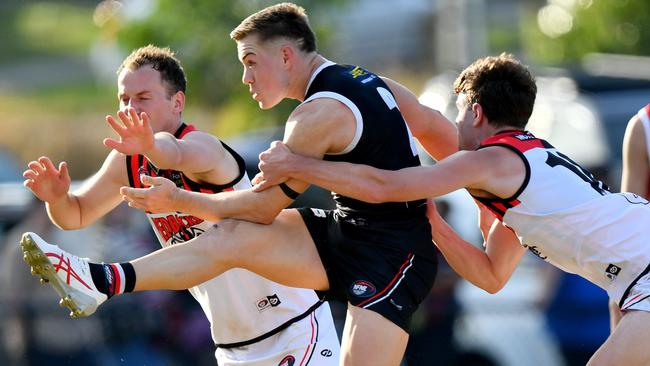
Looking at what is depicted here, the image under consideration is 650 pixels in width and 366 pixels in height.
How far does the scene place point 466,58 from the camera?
811 inches

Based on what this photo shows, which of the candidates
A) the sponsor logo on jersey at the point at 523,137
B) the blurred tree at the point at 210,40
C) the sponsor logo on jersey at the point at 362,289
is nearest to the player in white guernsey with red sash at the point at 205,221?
the sponsor logo on jersey at the point at 362,289

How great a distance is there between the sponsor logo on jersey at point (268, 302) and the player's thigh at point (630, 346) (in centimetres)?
160

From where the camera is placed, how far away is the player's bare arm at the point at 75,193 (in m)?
5.80

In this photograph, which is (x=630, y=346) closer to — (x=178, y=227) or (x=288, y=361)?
(x=288, y=361)

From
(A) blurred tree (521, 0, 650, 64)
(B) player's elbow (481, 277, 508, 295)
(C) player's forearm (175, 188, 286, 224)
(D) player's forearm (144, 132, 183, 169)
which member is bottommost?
(A) blurred tree (521, 0, 650, 64)

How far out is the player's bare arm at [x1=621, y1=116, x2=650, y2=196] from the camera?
6.23 meters

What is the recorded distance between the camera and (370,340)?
5.28 metres

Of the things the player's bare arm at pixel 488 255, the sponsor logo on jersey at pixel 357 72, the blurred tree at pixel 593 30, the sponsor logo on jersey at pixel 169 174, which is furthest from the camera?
the blurred tree at pixel 593 30

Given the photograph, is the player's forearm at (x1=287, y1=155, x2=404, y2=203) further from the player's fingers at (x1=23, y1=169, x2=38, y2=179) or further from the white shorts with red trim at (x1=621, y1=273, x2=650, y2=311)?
the player's fingers at (x1=23, y1=169, x2=38, y2=179)

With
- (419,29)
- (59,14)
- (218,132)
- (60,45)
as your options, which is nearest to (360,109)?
(218,132)

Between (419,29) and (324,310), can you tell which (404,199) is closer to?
(324,310)

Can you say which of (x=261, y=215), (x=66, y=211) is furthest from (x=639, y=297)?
(x=66, y=211)

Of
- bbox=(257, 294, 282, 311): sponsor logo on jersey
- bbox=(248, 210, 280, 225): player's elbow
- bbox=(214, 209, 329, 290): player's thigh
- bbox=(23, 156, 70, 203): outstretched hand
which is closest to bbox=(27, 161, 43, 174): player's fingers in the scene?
bbox=(23, 156, 70, 203): outstretched hand

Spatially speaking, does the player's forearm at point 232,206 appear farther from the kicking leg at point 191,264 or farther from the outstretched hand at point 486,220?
the outstretched hand at point 486,220
